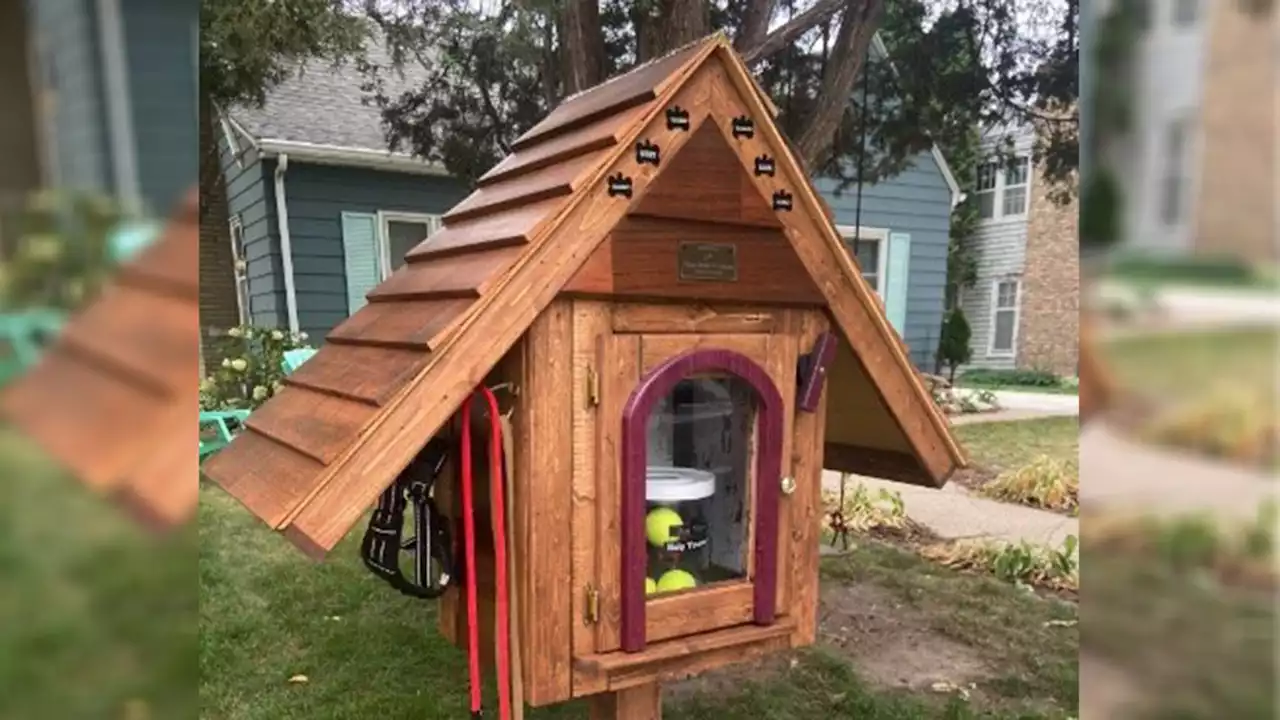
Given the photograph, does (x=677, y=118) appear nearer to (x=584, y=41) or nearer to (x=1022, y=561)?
(x=584, y=41)

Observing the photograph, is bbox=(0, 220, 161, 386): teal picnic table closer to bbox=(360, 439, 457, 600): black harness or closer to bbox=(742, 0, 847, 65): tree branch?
bbox=(360, 439, 457, 600): black harness

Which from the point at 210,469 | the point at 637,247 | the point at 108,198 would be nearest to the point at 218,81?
the point at 210,469

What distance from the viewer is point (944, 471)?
2105 mm

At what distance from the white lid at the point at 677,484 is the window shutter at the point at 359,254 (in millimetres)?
3759

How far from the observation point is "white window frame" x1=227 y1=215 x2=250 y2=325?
521 cm

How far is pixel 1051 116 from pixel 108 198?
15.9ft

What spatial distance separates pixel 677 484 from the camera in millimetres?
1850

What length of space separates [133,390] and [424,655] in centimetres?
295

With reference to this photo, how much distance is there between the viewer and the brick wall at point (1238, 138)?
1.34 feet

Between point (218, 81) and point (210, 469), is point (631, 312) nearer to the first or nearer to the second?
point (210, 469)

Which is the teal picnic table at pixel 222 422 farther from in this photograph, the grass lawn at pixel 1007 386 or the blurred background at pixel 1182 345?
the blurred background at pixel 1182 345

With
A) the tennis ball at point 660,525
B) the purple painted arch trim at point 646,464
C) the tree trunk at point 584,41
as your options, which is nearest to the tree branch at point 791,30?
the tree trunk at point 584,41

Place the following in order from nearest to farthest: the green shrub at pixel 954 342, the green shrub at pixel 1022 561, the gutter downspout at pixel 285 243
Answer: the green shrub at pixel 1022 561
the gutter downspout at pixel 285 243
the green shrub at pixel 954 342

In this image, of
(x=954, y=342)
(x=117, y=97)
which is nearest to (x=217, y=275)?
(x=954, y=342)
